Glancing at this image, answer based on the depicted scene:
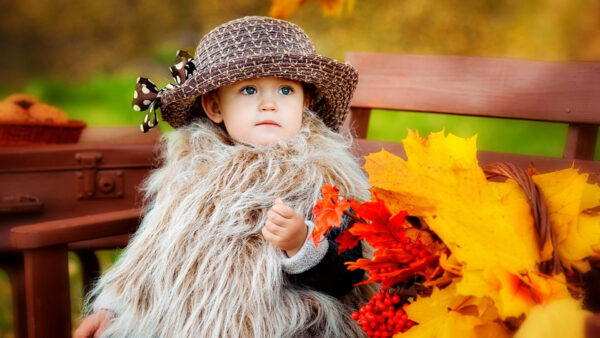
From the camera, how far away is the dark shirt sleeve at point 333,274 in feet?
3.14

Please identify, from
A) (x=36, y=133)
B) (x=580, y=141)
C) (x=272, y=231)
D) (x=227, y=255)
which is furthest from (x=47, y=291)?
(x=580, y=141)

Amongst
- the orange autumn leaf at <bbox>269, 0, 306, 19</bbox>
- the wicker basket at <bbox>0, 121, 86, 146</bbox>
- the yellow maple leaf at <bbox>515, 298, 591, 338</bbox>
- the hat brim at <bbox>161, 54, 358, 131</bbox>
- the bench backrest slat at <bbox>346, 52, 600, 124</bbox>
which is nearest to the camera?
the yellow maple leaf at <bbox>515, 298, 591, 338</bbox>

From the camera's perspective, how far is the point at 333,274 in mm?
969

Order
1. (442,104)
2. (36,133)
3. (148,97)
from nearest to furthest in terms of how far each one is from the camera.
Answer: (148,97) → (442,104) → (36,133)

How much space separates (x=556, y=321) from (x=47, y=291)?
0.89m

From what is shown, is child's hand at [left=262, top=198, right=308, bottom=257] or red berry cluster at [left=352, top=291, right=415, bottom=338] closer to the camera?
red berry cluster at [left=352, top=291, right=415, bottom=338]

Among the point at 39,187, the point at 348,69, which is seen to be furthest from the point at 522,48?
the point at 39,187

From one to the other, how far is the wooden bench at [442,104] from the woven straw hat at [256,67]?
0.76ft

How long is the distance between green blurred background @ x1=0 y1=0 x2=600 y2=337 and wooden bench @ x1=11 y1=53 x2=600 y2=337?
26cm

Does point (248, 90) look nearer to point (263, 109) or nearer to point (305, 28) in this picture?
point (263, 109)

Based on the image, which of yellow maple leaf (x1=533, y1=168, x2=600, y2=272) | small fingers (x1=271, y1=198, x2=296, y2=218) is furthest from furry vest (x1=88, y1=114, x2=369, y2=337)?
yellow maple leaf (x1=533, y1=168, x2=600, y2=272)

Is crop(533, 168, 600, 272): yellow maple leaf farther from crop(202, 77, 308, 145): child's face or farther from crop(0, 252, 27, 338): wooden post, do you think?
crop(0, 252, 27, 338): wooden post

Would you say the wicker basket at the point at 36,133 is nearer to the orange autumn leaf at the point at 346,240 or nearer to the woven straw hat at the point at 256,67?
the woven straw hat at the point at 256,67

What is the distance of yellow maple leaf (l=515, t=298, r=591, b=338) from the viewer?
1.75ft
